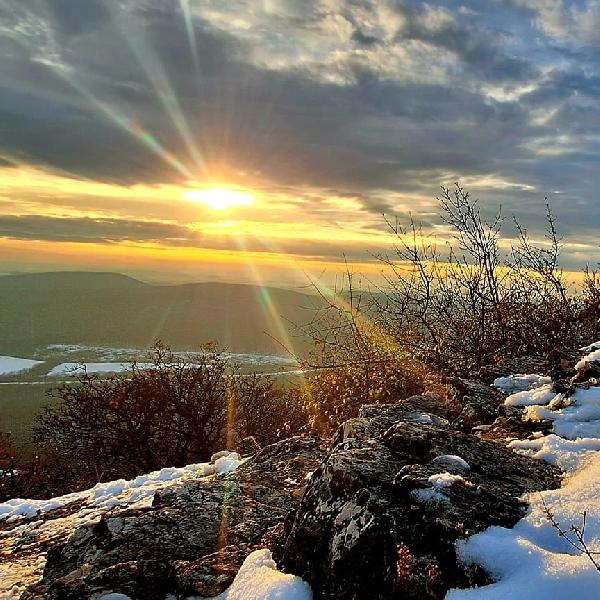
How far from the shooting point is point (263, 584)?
313 centimetres

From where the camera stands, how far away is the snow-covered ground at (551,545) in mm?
2289

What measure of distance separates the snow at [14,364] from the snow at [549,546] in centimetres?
13655

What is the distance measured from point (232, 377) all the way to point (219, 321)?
113407 millimetres

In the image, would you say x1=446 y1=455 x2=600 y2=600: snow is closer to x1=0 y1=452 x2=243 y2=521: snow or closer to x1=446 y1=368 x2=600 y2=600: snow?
x1=446 y1=368 x2=600 y2=600: snow

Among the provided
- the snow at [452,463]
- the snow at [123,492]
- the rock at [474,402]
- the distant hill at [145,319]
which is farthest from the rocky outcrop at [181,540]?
the distant hill at [145,319]

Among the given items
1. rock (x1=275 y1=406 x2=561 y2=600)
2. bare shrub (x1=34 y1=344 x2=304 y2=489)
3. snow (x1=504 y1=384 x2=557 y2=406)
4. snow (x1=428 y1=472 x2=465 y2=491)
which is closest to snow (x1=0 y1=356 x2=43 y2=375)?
bare shrub (x1=34 y1=344 x2=304 y2=489)

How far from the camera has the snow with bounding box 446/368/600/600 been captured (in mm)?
2289

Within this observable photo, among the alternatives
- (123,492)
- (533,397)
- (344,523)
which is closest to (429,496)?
(344,523)

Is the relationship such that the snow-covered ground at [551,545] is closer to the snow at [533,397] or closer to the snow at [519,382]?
the snow at [533,397]

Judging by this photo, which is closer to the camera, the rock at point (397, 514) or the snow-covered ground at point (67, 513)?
the rock at point (397, 514)

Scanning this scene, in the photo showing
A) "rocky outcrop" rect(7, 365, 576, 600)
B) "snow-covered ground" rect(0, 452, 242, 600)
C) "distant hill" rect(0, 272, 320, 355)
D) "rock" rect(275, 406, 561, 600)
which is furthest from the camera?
"distant hill" rect(0, 272, 320, 355)

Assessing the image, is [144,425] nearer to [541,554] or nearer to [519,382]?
[519,382]

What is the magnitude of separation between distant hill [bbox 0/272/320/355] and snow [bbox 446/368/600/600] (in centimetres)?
11020

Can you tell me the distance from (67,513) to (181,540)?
132 inches
